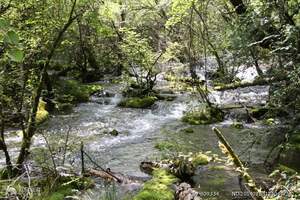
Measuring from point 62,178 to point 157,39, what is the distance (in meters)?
16.5

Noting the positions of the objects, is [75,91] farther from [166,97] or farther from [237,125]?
[237,125]

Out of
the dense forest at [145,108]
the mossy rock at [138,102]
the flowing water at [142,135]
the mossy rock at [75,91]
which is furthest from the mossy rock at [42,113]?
the mossy rock at [138,102]

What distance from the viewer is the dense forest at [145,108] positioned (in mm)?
6469

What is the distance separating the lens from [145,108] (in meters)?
15.8

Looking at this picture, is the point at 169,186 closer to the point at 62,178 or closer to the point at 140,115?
the point at 62,178

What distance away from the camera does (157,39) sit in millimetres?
22422

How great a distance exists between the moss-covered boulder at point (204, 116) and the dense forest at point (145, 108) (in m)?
0.05

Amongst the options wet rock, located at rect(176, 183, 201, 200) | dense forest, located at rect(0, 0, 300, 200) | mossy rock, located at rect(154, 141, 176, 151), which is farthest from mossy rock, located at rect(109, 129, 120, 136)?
wet rock, located at rect(176, 183, 201, 200)

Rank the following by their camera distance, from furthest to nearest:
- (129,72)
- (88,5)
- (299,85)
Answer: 1. (129,72)
2. (88,5)
3. (299,85)

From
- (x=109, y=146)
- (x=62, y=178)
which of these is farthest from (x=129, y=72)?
(x=62, y=178)

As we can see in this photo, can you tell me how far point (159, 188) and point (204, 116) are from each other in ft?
24.0

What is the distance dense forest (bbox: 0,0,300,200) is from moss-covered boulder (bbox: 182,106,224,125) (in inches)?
2.2

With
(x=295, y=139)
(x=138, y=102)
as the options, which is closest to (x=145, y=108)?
(x=138, y=102)

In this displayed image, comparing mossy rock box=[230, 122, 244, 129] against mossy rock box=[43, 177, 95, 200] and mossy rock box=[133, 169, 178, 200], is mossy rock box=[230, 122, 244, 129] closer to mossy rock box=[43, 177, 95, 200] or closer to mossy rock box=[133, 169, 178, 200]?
mossy rock box=[133, 169, 178, 200]
